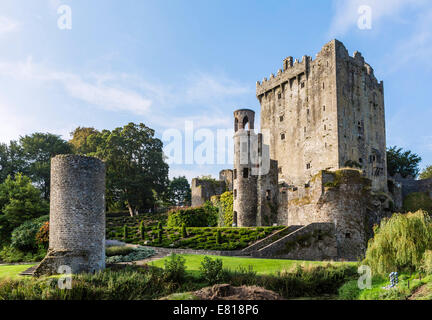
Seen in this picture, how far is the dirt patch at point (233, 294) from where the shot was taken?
475 inches

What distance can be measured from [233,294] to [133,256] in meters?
12.8

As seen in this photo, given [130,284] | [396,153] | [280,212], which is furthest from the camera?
[396,153]

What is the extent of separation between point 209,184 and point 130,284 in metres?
31.8

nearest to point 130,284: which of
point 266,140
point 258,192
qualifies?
point 258,192

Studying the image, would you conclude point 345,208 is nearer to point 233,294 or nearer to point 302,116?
point 302,116

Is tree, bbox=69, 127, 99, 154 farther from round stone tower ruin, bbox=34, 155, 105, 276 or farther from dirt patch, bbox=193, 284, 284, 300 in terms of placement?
dirt patch, bbox=193, 284, 284, 300

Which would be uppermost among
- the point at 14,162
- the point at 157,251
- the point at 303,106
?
the point at 303,106

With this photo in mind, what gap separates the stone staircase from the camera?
25281mm

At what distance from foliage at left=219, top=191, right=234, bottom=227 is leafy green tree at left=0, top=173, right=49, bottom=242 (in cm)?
1673

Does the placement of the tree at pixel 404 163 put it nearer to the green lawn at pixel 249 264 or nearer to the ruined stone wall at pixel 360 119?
the ruined stone wall at pixel 360 119

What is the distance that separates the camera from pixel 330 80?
4025 cm

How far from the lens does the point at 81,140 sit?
52.5 metres
